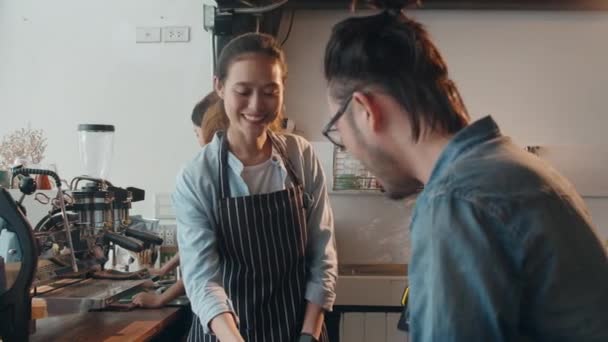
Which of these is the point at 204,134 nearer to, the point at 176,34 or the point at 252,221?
the point at 252,221

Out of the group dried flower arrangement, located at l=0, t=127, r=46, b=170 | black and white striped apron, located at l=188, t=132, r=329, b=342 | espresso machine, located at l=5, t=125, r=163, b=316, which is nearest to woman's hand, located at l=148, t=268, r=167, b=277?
espresso machine, located at l=5, t=125, r=163, b=316

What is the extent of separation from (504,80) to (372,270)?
946mm

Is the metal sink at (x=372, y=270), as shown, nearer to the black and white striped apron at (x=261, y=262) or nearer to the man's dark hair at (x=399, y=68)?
the black and white striped apron at (x=261, y=262)

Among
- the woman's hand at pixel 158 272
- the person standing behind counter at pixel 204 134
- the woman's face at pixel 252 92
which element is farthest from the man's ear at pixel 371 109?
the woman's hand at pixel 158 272

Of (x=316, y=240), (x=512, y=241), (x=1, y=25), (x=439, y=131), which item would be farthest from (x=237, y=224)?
(x=1, y=25)

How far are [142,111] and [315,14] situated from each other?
827mm

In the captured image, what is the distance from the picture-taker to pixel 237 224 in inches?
50.0

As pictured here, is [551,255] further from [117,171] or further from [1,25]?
[1,25]

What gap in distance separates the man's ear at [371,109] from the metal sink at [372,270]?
152 centimetres

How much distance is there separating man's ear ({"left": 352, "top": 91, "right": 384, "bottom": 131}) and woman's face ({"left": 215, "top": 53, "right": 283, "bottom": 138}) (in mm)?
593

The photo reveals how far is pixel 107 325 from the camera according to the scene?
1.29 meters

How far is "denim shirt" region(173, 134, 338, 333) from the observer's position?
119 cm

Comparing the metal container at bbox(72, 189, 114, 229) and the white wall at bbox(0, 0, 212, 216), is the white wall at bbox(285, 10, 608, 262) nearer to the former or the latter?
the white wall at bbox(0, 0, 212, 216)

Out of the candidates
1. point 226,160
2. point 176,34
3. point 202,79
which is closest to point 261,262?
point 226,160
